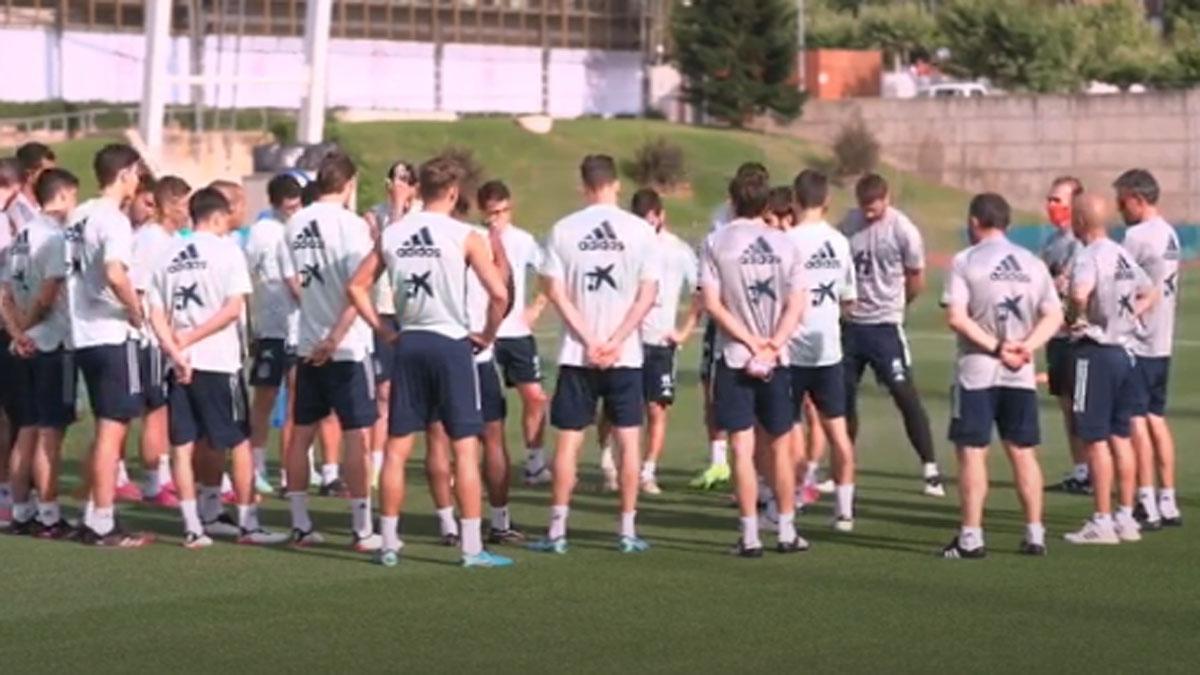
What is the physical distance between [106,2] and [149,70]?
27.2 meters

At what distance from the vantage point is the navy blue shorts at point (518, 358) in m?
16.5

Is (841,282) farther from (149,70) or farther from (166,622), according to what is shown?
(149,70)

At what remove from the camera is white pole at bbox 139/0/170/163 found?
125 ft

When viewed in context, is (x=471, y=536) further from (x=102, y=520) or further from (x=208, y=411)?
(x=102, y=520)

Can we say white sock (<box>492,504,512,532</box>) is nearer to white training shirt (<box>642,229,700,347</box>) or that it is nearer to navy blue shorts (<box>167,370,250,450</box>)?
navy blue shorts (<box>167,370,250,450</box>)

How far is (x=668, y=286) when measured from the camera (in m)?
15.9

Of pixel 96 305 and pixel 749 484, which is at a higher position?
pixel 96 305

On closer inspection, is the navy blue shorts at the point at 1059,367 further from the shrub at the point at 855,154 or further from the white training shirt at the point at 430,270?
the shrub at the point at 855,154

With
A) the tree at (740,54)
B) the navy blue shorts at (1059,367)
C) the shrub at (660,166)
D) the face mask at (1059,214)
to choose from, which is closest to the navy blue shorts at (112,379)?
the navy blue shorts at (1059,367)

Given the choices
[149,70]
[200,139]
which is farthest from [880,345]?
[200,139]

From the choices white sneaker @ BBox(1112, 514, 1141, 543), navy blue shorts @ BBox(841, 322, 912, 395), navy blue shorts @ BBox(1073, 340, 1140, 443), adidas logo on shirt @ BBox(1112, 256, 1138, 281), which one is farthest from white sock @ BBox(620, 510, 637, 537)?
adidas logo on shirt @ BBox(1112, 256, 1138, 281)

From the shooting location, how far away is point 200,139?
51.1 metres

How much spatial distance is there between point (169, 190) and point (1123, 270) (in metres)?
5.29

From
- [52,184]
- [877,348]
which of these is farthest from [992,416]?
[52,184]
